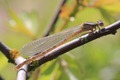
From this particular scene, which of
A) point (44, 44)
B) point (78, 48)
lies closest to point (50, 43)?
point (44, 44)

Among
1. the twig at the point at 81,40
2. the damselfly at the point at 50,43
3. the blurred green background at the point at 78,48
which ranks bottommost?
the twig at the point at 81,40

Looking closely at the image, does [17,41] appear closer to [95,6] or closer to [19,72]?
[95,6]

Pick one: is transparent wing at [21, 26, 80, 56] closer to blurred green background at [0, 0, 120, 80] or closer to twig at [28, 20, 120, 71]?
twig at [28, 20, 120, 71]

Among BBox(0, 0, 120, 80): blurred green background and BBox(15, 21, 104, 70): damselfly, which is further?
BBox(0, 0, 120, 80): blurred green background

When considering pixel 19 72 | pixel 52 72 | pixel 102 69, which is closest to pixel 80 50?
pixel 102 69

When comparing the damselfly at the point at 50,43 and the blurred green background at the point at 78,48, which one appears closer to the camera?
the damselfly at the point at 50,43

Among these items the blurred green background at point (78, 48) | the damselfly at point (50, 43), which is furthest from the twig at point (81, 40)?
the blurred green background at point (78, 48)

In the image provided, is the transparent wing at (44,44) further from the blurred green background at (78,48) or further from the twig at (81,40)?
the blurred green background at (78,48)

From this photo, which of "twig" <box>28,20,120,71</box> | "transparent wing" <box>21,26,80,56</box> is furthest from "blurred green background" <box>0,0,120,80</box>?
"twig" <box>28,20,120,71</box>

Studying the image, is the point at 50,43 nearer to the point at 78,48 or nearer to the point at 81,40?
the point at 81,40
